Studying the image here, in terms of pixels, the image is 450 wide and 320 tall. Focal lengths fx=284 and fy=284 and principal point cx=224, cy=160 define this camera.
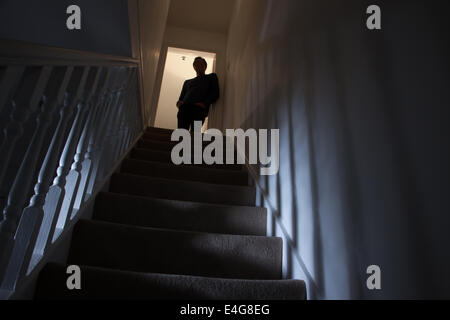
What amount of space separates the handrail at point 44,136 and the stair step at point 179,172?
635 mm

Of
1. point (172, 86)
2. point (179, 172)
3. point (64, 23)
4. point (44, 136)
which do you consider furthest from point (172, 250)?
point (172, 86)

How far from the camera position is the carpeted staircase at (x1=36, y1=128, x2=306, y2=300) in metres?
1.02

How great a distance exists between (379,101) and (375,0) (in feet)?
1.12

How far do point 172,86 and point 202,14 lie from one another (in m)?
1.87

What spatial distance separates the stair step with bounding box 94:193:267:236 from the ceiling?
168 inches

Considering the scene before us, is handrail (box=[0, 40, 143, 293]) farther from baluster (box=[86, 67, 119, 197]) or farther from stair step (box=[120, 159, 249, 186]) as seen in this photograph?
stair step (box=[120, 159, 249, 186])

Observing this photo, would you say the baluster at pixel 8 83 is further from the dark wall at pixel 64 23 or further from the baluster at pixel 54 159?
the dark wall at pixel 64 23

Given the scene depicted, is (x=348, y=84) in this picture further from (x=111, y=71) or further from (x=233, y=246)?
(x=111, y=71)

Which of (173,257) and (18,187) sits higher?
(18,187)

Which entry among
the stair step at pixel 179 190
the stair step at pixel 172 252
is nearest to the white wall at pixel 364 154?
the stair step at pixel 172 252

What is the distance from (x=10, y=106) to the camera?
0.80m

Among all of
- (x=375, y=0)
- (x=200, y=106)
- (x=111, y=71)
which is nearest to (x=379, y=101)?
(x=375, y=0)

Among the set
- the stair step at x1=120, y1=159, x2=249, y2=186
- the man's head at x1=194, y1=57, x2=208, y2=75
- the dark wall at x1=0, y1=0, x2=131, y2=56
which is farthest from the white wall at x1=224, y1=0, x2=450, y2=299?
the man's head at x1=194, y1=57, x2=208, y2=75

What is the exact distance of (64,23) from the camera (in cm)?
176
